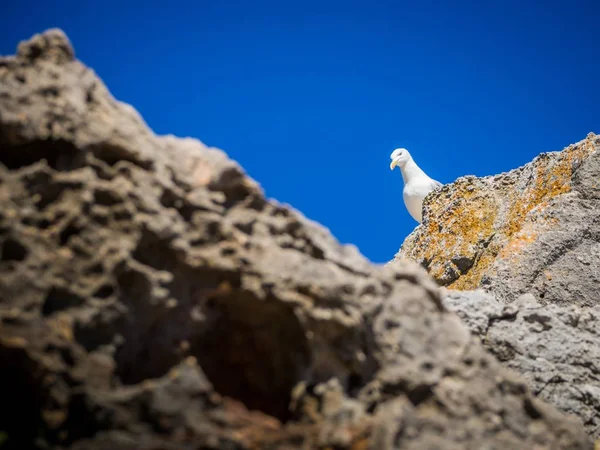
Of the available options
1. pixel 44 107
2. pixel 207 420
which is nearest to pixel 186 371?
pixel 207 420

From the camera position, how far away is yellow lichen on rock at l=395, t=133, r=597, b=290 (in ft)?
31.1

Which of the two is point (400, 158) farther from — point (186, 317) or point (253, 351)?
point (186, 317)

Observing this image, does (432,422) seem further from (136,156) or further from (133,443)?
(136,156)

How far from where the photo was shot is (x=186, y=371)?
348 cm

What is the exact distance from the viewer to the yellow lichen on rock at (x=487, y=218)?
949 cm

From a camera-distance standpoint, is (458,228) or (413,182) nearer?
(458,228)

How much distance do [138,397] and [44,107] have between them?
1.86 meters

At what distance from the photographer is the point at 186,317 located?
3.86 m

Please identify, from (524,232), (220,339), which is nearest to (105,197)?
(220,339)

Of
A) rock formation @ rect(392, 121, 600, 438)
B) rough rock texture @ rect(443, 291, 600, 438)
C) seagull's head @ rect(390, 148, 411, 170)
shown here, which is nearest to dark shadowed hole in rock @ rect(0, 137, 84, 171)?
rough rock texture @ rect(443, 291, 600, 438)

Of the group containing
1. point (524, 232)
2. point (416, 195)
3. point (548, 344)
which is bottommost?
point (548, 344)

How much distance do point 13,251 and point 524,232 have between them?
24.9 feet

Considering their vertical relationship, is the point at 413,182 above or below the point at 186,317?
above

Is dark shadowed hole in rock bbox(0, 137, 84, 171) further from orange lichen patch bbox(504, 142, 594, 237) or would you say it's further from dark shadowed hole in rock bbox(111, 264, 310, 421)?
orange lichen patch bbox(504, 142, 594, 237)
